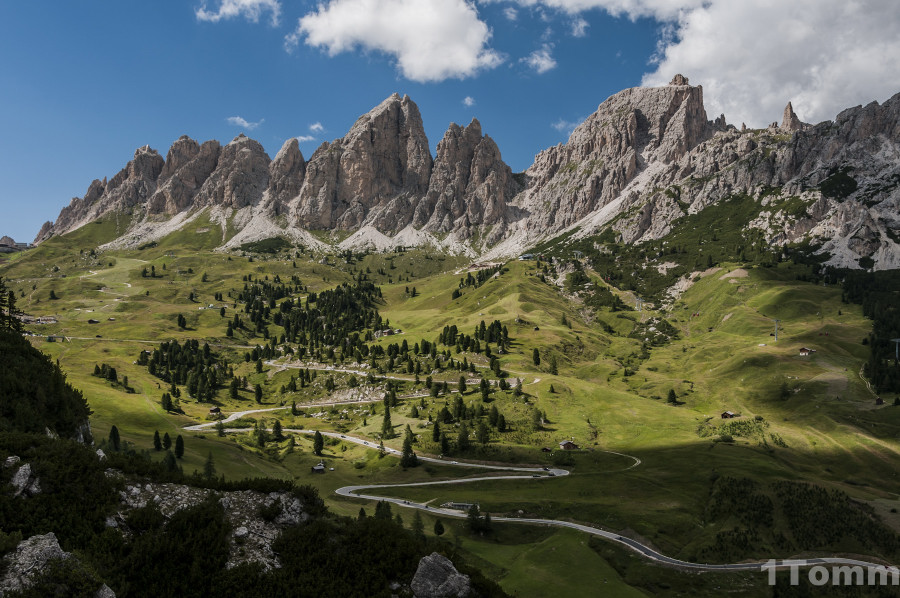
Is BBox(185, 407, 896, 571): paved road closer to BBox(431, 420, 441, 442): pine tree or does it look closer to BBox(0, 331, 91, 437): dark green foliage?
BBox(431, 420, 441, 442): pine tree

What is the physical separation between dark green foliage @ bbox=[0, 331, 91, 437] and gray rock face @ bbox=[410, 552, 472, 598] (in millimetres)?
Answer: 32207

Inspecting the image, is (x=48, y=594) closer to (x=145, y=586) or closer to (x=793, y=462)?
(x=145, y=586)

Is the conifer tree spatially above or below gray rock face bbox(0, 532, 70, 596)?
below

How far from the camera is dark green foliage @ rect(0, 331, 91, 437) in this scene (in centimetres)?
4081

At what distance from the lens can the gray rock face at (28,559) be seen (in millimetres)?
20627

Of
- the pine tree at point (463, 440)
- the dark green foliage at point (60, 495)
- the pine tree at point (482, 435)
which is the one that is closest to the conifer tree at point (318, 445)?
the pine tree at point (463, 440)

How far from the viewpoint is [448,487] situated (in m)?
109

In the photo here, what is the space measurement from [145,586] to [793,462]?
13246cm

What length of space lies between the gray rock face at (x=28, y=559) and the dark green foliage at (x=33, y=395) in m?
18.7

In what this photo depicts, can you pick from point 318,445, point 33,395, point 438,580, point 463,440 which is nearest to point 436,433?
point 463,440

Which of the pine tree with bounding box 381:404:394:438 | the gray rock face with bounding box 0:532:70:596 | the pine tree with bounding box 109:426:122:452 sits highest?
the gray rock face with bounding box 0:532:70:596

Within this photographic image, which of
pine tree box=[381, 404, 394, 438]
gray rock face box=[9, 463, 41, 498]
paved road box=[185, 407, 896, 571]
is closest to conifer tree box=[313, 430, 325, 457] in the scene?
paved road box=[185, 407, 896, 571]

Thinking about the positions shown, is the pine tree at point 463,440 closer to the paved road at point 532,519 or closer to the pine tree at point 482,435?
the pine tree at point 482,435

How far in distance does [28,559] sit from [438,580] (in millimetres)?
19653
